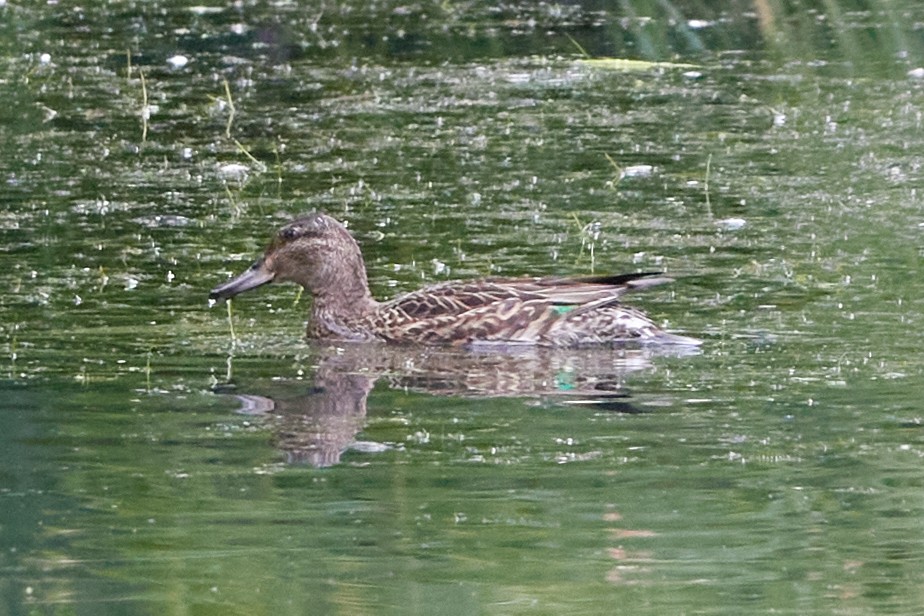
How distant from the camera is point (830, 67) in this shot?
15.1 metres

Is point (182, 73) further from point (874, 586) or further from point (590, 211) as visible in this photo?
point (874, 586)

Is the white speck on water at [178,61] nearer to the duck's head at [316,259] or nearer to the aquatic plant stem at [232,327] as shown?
the duck's head at [316,259]

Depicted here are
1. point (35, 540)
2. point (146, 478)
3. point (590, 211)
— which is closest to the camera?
point (35, 540)

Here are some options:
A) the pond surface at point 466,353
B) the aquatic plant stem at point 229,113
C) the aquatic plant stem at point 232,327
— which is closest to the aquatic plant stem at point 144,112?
the pond surface at point 466,353

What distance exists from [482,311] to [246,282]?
1.02 meters

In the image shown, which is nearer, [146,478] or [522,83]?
[146,478]

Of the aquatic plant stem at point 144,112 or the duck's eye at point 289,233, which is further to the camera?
the aquatic plant stem at point 144,112

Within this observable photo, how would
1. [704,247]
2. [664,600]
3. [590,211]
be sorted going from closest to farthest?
[664,600] → [704,247] → [590,211]

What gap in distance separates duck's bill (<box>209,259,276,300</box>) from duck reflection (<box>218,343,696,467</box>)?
1.56 ft

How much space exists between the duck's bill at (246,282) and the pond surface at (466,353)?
0.13 meters

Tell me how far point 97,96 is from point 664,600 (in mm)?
9554

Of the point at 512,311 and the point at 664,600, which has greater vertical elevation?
the point at 512,311

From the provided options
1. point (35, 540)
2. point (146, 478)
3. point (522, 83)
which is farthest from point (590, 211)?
point (35, 540)

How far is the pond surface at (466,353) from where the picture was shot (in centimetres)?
579
